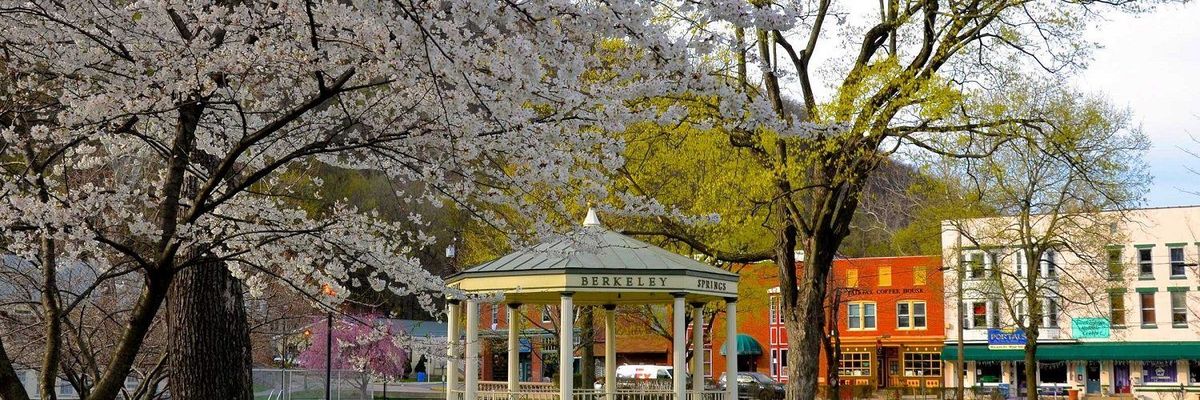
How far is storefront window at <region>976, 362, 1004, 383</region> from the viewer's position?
4734 cm

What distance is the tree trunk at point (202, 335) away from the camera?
30.0 ft

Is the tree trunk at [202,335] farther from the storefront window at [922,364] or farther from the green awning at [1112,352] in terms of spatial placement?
the storefront window at [922,364]

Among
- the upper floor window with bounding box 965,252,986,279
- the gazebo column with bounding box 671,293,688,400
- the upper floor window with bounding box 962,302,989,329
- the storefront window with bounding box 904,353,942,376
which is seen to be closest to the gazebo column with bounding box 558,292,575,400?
the gazebo column with bounding box 671,293,688,400

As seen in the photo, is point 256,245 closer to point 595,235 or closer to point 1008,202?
point 595,235

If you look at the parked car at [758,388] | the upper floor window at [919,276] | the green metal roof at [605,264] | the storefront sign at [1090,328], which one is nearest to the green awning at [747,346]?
the parked car at [758,388]

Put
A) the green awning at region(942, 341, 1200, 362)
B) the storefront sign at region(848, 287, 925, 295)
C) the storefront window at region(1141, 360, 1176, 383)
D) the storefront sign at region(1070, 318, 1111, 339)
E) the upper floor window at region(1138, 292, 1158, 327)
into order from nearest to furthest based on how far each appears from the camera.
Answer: the green awning at region(942, 341, 1200, 362) < the storefront window at region(1141, 360, 1176, 383) < the upper floor window at region(1138, 292, 1158, 327) < the storefront sign at region(1070, 318, 1111, 339) < the storefront sign at region(848, 287, 925, 295)

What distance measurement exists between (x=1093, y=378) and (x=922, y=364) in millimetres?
6725

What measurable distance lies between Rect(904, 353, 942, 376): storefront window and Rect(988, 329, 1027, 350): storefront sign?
2513 mm

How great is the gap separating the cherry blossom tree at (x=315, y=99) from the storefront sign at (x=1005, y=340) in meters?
41.4

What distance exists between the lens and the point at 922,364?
49.2 meters

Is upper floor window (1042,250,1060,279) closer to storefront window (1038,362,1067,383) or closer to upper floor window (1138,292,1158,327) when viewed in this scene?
upper floor window (1138,292,1158,327)

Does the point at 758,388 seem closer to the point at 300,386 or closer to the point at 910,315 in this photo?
the point at 910,315

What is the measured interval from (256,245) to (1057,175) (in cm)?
3200

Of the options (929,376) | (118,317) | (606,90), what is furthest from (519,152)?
(929,376)
